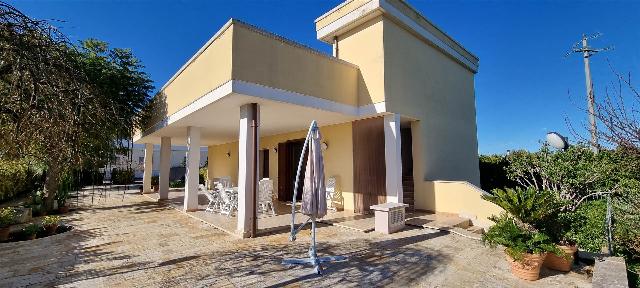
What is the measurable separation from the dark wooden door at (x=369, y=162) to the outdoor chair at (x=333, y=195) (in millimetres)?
916

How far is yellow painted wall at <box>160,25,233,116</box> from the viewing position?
6786mm

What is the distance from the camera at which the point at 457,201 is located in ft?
29.7

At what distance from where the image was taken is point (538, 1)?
1080cm

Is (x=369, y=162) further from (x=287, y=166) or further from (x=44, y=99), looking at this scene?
(x=44, y=99)

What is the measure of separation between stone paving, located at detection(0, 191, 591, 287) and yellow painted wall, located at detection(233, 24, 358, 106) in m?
3.70

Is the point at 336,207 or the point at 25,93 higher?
the point at 25,93

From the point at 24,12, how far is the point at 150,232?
238 inches

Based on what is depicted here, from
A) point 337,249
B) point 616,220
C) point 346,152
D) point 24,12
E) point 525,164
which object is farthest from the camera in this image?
point 346,152

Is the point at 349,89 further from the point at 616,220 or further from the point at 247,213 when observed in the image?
the point at 616,220

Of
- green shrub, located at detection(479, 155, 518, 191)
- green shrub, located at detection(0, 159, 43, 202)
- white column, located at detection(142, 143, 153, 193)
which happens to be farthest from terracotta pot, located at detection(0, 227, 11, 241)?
green shrub, located at detection(479, 155, 518, 191)

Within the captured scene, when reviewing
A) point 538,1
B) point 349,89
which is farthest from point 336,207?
point 538,1

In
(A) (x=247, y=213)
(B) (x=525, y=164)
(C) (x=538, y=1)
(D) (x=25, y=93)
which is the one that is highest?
(C) (x=538, y=1)

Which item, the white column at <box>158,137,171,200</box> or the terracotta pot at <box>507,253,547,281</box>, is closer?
the terracotta pot at <box>507,253,547,281</box>

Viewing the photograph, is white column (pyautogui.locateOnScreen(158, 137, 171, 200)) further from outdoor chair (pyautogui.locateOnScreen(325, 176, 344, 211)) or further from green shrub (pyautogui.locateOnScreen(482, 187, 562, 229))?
green shrub (pyautogui.locateOnScreen(482, 187, 562, 229))
